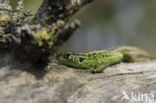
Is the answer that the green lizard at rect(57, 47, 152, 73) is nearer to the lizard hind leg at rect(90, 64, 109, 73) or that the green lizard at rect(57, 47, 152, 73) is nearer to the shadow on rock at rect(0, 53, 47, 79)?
the lizard hind leg at rect(90, 64, 109, 73)

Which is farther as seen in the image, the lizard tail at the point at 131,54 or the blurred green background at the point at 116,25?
the blurred green background at the point at 116,25

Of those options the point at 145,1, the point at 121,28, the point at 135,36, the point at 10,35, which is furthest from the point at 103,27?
the point at 10,35

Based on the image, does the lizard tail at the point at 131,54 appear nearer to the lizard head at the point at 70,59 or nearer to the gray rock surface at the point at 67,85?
the gray rock surface at the point at 67,85

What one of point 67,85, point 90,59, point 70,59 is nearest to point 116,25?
point 90,59

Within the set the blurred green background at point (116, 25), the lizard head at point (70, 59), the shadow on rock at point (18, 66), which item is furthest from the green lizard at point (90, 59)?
the blurred green background at point (116, 25)

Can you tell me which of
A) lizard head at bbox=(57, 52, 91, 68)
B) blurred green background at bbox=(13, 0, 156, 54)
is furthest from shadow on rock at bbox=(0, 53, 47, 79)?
blurred green background at bbox=(13, 0, 156, 54)
